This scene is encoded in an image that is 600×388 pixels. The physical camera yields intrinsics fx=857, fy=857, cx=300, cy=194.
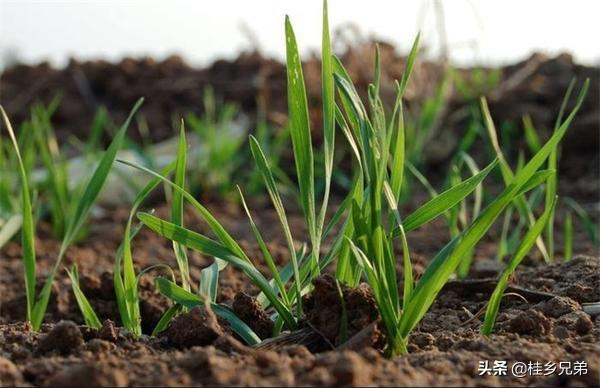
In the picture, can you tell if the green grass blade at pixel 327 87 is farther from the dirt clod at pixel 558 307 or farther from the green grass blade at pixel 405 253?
the dirt clod at pixel 558 307

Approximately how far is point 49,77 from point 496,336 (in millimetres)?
5931

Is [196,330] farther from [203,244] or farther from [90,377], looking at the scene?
[90,377]

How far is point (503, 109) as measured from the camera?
490 centimetres

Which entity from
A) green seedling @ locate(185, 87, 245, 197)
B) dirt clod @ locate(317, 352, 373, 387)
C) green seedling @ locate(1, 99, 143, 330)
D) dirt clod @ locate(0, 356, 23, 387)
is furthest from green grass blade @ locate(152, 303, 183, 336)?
green seedling @ locate(185, 87, 245, 197)

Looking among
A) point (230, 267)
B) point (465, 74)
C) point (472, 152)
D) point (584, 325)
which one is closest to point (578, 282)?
point (584, 325)

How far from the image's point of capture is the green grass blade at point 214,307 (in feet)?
4.38

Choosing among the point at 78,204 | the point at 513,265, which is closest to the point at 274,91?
the point at 78,204

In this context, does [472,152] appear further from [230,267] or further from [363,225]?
[363,225]

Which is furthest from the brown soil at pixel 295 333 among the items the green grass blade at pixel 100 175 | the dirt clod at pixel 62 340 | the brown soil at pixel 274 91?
the brown soil at pixel 274 91

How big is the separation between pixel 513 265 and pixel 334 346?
1.04ft

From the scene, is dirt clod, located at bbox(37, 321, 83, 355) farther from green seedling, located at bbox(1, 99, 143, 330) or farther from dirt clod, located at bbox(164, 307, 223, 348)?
green seedling, located at bbox(1, 99, 143, 330)

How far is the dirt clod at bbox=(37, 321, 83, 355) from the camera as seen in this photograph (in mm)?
1240

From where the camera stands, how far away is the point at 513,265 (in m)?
1.36

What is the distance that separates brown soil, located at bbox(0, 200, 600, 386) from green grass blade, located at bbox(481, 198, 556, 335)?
3 cm
